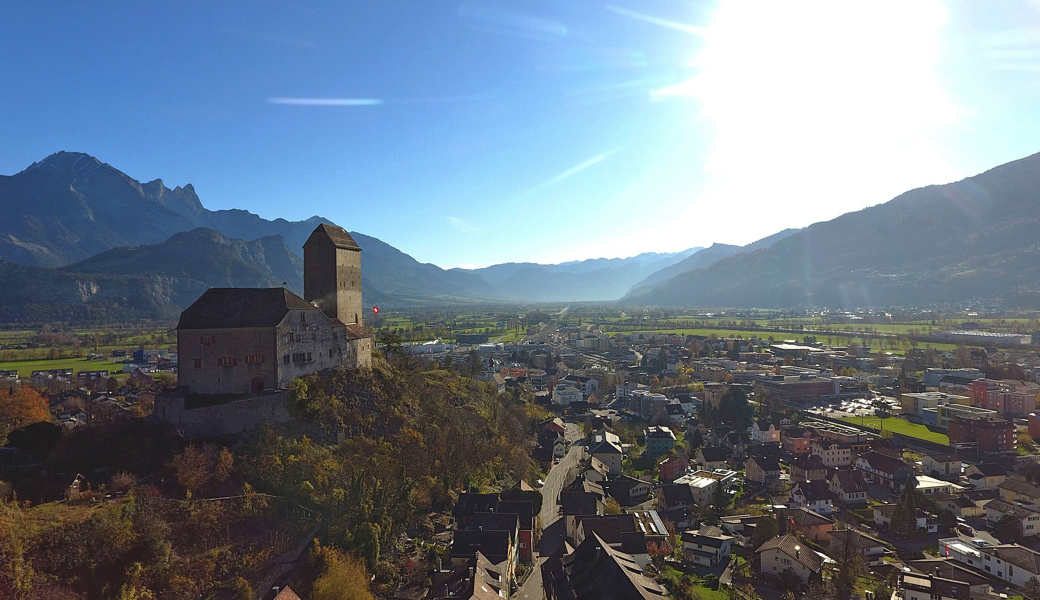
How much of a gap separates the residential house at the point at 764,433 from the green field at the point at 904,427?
1217cm

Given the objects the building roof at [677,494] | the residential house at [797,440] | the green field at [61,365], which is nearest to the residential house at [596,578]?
the building roof at [677,494]

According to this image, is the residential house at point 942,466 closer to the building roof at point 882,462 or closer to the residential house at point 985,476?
the residential house at point 985,476

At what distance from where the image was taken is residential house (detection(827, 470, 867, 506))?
46.3 m

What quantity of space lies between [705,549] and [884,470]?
26.0m

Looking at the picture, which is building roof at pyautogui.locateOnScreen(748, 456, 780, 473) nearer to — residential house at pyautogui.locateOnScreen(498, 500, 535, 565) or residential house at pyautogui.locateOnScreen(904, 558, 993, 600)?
residential house at pyautogui.locateOnScreen(904, 558, 993, 600)

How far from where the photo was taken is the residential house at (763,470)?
51000 millimetres

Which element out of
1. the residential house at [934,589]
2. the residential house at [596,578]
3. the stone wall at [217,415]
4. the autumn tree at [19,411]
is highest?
the stone wall at [217,415]

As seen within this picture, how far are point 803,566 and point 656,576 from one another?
8.59 m

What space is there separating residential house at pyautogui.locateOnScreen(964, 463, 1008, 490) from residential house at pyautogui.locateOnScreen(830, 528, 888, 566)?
1843 centimetres

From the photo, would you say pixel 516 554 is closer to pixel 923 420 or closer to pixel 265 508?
pixel 265 508

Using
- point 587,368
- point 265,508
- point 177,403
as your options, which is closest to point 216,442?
point 177,403

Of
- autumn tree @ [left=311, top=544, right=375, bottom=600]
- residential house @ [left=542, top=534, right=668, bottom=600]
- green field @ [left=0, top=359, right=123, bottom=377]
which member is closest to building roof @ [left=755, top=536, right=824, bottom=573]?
residential house @ [left=542, top=534, right=668, bottom=600]

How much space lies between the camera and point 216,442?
31125mm

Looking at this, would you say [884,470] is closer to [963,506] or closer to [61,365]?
[963,506]
